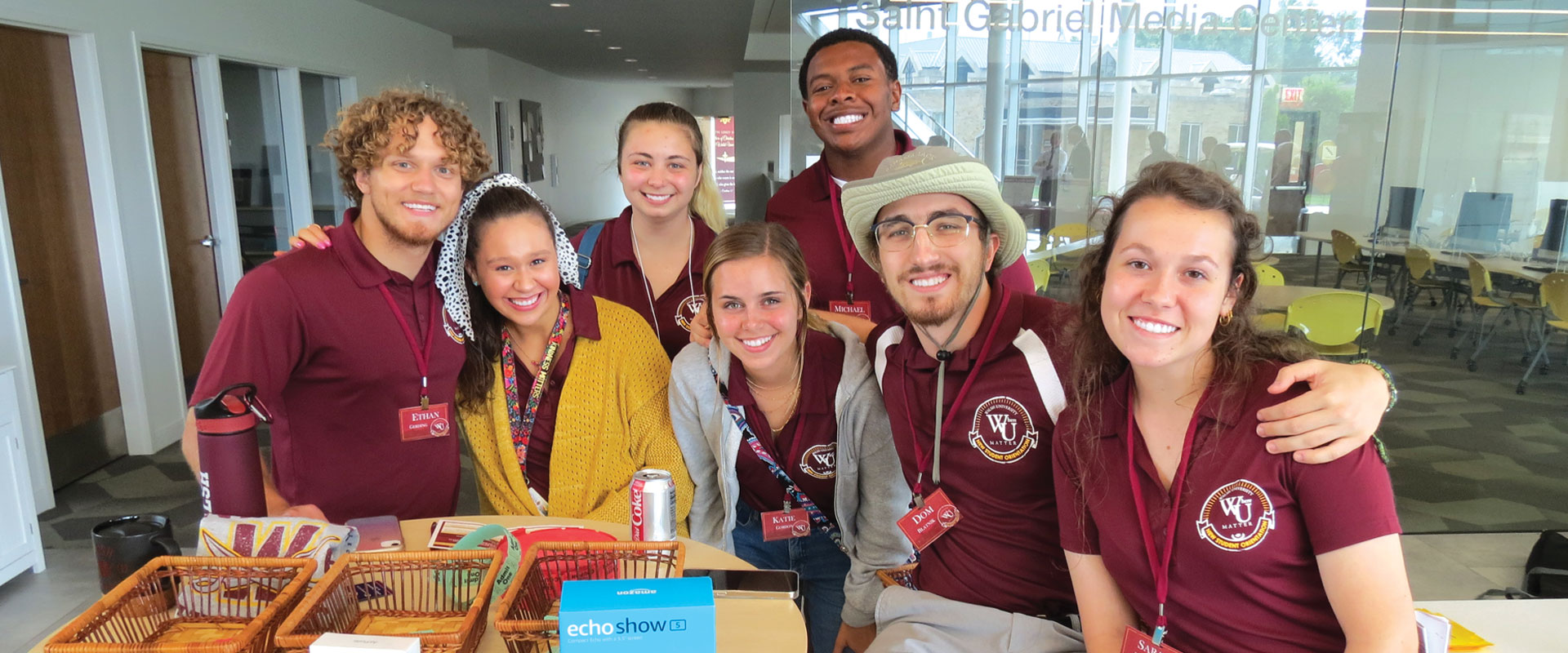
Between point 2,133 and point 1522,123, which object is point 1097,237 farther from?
point 2,133

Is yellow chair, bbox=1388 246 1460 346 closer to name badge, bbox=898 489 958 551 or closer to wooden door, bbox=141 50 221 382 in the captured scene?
name badge, bbox=898 489 958 551

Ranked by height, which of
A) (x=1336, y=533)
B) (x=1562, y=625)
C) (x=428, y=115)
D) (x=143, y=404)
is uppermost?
(x=428, y=115)

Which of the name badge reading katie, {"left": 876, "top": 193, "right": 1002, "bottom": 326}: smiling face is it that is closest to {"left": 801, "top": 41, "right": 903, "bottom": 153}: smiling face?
the name badge reading katie

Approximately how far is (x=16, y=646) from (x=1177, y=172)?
3780mm

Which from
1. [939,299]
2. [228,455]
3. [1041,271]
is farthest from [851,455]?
[1041,271]

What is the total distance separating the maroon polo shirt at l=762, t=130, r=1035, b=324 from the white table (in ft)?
4.03

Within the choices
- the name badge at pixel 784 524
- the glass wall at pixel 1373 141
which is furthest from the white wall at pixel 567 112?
the name badge at pixel 784 524

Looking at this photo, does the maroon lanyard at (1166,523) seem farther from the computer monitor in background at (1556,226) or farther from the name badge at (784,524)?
the computer monitor in background at (1556,226)

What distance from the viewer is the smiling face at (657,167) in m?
2.58

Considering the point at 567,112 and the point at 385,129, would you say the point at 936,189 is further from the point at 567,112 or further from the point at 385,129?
the point at 567,112

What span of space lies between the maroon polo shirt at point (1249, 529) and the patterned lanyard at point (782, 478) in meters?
0.79

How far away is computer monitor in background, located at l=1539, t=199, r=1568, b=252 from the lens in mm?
4176

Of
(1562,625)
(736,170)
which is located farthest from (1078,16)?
(736,170)

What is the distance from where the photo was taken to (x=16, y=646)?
2.83 metres
